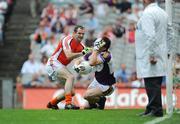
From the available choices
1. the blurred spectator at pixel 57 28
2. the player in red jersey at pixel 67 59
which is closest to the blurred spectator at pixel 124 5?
the blurred spectator at pixel 57 28

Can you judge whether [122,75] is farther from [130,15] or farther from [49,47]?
[130,15]

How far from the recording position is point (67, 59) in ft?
55.9

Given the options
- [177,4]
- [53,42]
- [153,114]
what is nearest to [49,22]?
[53,42]

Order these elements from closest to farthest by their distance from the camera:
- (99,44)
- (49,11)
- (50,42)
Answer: (99,44) → (50,42) → (49,11)

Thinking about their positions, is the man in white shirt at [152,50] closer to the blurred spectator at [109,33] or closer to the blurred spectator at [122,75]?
the blurred spectator at [122,75]

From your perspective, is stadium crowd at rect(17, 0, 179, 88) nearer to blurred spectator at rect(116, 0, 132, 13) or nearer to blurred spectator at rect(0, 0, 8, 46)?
blurred spectator at rect(116, 0, 132, 13)

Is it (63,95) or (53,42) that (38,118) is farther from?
(53,42)

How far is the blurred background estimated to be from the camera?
78.3ft

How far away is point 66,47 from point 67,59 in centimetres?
29

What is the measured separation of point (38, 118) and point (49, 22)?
14822 mm

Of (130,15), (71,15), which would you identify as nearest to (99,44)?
(130,15)

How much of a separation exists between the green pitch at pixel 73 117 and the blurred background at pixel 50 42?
8176 mm

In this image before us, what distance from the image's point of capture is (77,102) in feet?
76.5

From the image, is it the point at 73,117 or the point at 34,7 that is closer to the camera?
the point at 73,117
